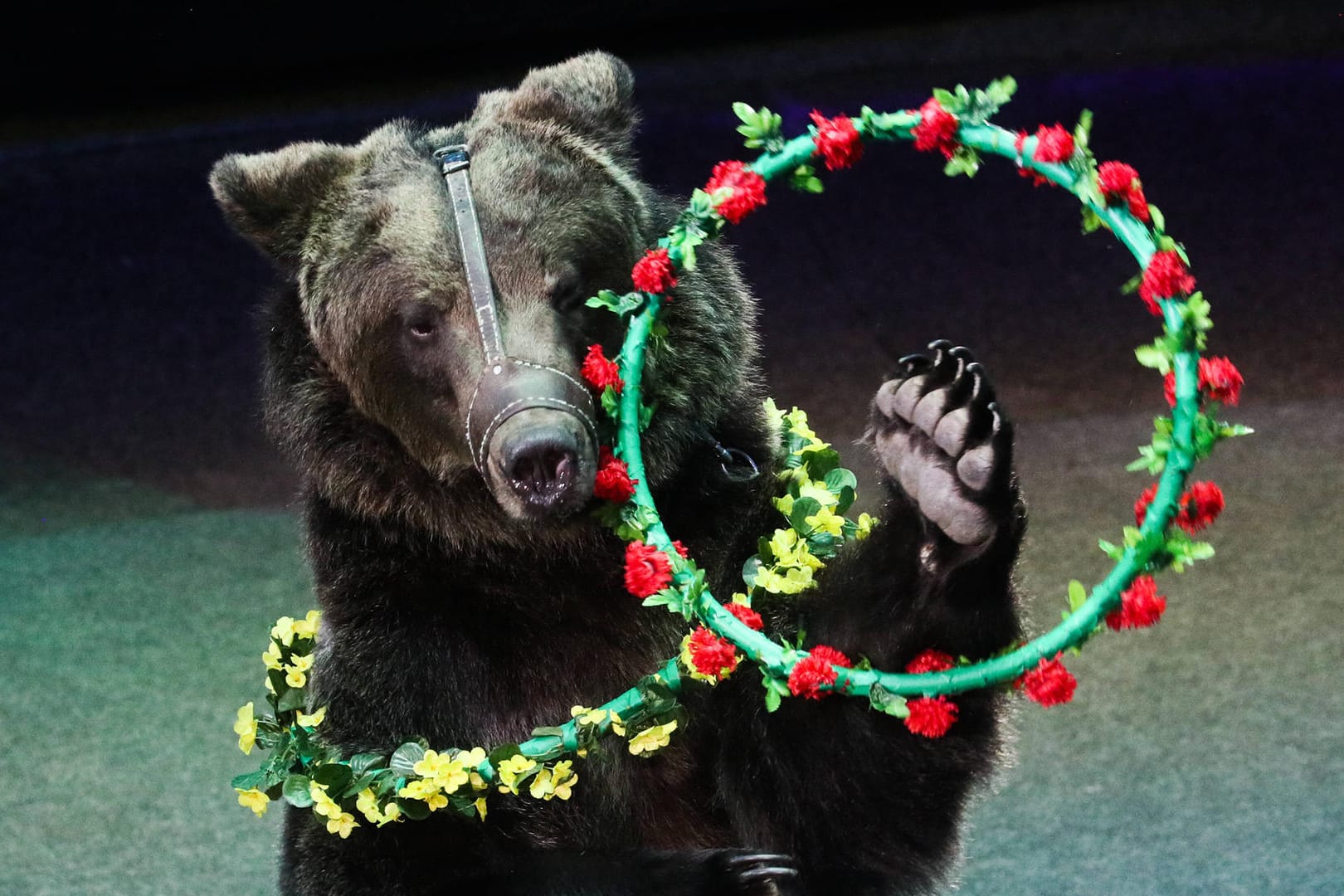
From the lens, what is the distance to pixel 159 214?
833cm

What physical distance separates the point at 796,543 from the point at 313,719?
2.86ft

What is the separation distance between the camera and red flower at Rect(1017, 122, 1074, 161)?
7.30 ft

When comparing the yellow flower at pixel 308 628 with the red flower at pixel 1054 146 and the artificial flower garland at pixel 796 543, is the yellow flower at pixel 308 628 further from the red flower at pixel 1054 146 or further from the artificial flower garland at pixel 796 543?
the red flower at pixel 1054 146

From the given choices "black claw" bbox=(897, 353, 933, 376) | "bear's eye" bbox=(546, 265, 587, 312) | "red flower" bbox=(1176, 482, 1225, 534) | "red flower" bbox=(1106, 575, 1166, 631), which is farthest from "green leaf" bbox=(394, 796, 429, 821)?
"red flower" bbox=(1176, 482, 1225, 534)

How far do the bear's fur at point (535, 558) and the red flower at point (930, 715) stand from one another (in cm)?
11

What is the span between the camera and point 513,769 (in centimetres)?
258

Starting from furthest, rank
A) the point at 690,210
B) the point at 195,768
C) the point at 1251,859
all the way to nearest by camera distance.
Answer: the point at 195,768, the point at 1251,859, the point at 690,210

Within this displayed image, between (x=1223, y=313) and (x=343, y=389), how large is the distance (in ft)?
15.0

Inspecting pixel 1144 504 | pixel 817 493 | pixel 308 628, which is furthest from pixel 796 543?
pixel 308 628

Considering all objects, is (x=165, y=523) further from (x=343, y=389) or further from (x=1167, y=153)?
(x=1167, y=153)

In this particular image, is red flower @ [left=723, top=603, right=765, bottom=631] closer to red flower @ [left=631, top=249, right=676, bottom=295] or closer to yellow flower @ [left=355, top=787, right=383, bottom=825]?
red flower @ [left=631, top=249, right=676, bottom=295]

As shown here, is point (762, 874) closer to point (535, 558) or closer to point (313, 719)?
point (535, 558)

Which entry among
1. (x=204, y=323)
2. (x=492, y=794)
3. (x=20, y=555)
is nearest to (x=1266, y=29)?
(x=204, y=323)

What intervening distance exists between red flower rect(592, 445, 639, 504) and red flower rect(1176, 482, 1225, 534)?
84 centimetres
